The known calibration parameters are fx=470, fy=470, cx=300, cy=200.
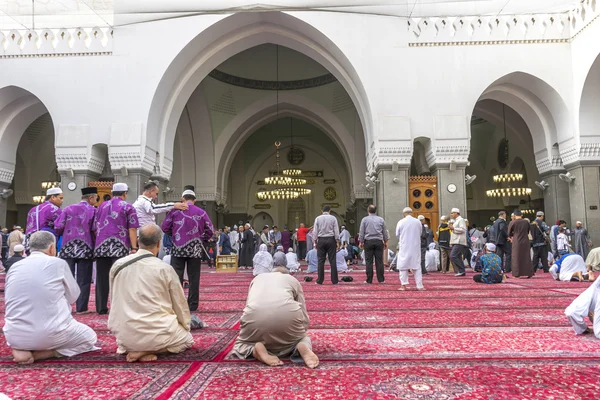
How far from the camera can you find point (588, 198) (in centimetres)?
852

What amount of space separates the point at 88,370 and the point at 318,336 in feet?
3.85

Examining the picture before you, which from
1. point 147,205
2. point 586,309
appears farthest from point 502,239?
point 147,205

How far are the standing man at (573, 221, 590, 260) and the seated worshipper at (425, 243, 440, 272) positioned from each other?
8.05 feet

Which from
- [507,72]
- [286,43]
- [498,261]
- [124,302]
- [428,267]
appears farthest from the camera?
[286,43]

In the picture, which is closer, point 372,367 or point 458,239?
point 372,367

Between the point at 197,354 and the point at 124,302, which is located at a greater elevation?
the point at 124,302

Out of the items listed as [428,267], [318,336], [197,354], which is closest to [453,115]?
[428,267]

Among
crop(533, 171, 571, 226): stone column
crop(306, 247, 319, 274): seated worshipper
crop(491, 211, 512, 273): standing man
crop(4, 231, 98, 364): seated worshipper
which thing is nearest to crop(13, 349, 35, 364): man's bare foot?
crop(4, 231, 98, 364): seated worshipper

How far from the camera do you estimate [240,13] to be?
8.89 m

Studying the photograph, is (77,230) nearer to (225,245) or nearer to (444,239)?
(444,239)

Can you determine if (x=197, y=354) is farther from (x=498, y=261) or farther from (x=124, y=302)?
(x=498, y=261)

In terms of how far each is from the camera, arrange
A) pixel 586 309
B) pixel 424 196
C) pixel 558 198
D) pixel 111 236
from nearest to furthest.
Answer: pixel 586 309
pixel 111 236
pixel 424 196
pixel 558 198

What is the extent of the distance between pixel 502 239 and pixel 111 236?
18.2 ft

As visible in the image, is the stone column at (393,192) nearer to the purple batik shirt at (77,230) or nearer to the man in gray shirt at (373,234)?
the man in gray shirt at (373,234)
